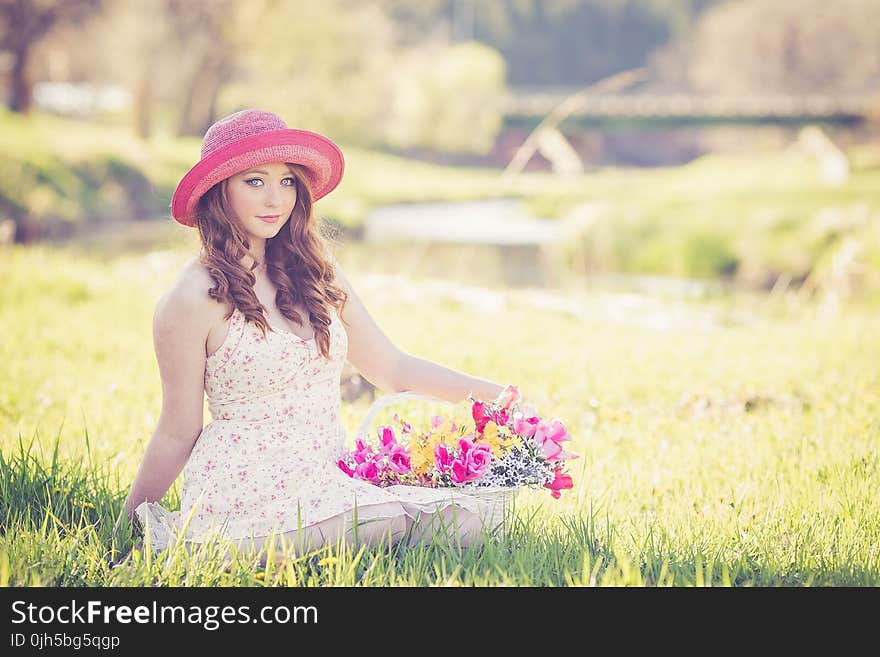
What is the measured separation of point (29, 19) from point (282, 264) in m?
23.1

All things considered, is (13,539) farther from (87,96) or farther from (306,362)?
(87,96)

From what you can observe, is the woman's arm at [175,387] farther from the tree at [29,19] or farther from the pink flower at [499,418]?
the tree at [29,19]

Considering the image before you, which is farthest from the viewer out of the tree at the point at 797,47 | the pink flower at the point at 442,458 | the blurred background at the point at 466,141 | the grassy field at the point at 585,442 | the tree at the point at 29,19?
the tree at the point at 797,47

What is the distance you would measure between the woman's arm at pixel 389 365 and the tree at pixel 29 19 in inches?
894

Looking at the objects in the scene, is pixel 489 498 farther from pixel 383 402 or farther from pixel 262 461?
pixel 262 461

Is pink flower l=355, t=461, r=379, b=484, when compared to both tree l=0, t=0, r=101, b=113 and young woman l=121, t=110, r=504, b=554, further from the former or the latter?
tree l=0, t=0, r=101, b=113

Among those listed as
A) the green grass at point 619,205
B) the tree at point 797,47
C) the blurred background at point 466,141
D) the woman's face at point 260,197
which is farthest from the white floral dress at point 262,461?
the tree at point 797,47

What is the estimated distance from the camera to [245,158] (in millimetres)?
2604

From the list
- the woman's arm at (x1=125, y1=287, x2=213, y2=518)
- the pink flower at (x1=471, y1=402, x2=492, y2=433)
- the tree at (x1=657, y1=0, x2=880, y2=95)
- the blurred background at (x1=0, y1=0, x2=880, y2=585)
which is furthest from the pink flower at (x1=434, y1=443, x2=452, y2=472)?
the tree at (x1=657, y1=0, x2=880, y2=95)

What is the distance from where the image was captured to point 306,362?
106 inches

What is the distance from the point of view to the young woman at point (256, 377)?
2596 mm

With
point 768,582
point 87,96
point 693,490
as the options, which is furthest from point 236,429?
point 87,96

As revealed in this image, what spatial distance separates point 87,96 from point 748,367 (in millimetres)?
34924

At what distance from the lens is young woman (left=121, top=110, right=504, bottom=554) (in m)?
2.60
